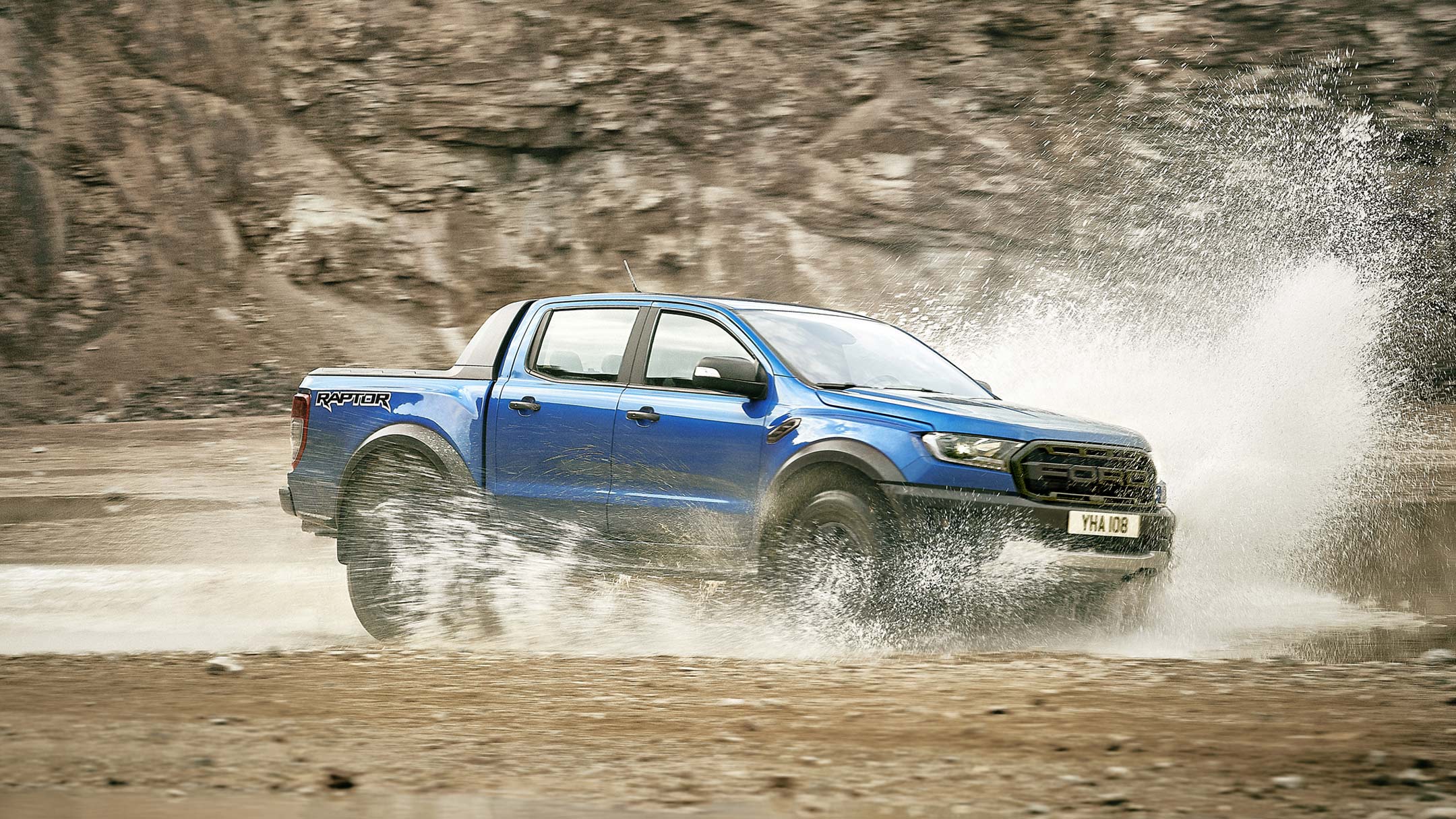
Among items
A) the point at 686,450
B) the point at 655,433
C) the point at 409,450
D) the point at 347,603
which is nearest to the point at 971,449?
the point at 686,450

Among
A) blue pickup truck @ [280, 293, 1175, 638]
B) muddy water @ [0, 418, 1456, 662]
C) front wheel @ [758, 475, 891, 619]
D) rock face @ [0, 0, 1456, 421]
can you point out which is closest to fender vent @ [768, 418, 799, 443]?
blue pickup truck @ [280, 293, 1175, 638]

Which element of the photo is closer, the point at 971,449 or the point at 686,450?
the point at 971,449

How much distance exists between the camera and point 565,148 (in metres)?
26.5

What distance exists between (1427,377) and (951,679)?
54.3 feet

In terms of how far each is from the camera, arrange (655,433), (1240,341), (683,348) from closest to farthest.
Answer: (655,433), (683,348), (1240,341)

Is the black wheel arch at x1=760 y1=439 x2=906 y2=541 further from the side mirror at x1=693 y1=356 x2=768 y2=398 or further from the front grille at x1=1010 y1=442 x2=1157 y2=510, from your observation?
the front grille at x1=1010 y1=442 x2=1157 y2=510

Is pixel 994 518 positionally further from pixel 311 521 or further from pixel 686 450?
pixel 311 521

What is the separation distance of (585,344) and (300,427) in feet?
5.95

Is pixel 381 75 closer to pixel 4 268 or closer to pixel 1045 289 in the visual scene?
pixel 4 268

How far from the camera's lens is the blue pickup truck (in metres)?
6.30

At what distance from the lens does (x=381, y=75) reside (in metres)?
27.6

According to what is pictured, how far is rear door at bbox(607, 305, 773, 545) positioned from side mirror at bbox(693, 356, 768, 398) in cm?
8

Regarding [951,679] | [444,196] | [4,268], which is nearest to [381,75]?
[444,196]

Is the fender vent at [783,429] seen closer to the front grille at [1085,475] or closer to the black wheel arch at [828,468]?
the black wheel arch at [828,468]
